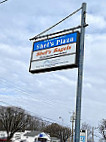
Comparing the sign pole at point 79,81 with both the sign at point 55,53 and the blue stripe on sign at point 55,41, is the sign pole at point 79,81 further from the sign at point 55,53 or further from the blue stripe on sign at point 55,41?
the blue stripe on sign at point 55,41

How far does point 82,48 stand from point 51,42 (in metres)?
1.12

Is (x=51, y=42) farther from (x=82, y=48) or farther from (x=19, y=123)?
(x=19, y=123)

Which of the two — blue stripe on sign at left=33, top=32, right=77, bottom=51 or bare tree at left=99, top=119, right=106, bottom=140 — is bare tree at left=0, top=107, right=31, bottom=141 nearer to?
bare tree at left=99, top=119, right=106, bottom=140

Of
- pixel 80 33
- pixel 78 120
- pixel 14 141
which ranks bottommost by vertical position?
pixel 14 141

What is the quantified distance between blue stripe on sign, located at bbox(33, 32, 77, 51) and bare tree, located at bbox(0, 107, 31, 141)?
6032 cm

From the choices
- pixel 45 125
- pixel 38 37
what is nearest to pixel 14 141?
pixel 45 125

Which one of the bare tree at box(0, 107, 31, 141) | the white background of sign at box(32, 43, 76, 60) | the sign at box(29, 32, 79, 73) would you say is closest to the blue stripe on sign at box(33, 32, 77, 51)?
the sign at box(29, 32, 79, 73)

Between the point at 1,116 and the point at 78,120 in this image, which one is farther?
the point at 1,116

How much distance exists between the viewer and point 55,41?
802 centimetres

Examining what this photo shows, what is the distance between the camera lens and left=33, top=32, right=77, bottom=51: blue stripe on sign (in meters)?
7.69

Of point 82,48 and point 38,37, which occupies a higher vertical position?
point 38,37

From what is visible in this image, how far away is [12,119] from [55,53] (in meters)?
61.1

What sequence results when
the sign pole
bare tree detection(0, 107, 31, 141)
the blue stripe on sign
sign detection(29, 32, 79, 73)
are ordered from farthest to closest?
1. bare tree detection(0, 107, 31, 141)
2. the blue stripe on sign
3. sign detection(29, 32, 79, 73)
4. the sign pole

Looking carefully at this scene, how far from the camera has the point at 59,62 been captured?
763 cm
